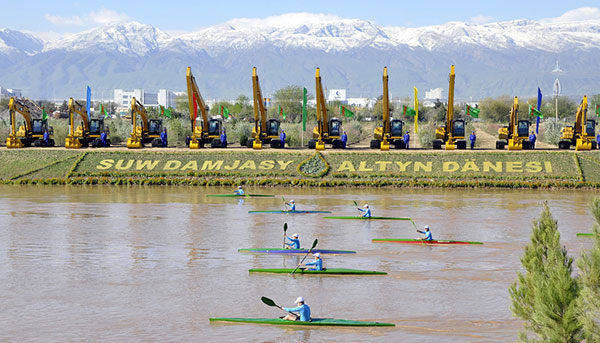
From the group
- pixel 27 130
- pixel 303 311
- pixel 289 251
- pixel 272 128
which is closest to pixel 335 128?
pixel 272 128

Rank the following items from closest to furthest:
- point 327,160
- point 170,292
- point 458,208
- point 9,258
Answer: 1. point 170,292
2. point 9,258
3. point 458,208
4. point 327,160

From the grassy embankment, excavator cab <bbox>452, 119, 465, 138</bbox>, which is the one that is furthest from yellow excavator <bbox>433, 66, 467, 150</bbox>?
the grassy embankment

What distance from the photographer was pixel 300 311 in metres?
20.5

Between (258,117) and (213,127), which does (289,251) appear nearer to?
(258,117)

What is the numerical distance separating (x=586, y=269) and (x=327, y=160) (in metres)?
50.1

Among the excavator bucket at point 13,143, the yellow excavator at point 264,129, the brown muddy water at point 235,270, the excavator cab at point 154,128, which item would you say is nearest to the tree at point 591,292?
the brown muddy water at point 235,270

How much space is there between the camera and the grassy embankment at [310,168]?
58000 mm

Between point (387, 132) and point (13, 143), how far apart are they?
105ft

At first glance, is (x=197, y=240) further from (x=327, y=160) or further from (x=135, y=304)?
(x=327, y=160)

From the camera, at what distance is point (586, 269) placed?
12164mm

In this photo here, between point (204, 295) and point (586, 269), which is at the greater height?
point (586, 269)

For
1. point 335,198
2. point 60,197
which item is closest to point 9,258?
point 60,197

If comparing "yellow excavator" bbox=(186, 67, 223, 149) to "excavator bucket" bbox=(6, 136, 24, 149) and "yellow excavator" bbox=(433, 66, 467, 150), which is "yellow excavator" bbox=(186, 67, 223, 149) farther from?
"yellow excavator" bbox=(433, 66, 467, 150)

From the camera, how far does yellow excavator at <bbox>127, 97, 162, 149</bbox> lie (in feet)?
229
